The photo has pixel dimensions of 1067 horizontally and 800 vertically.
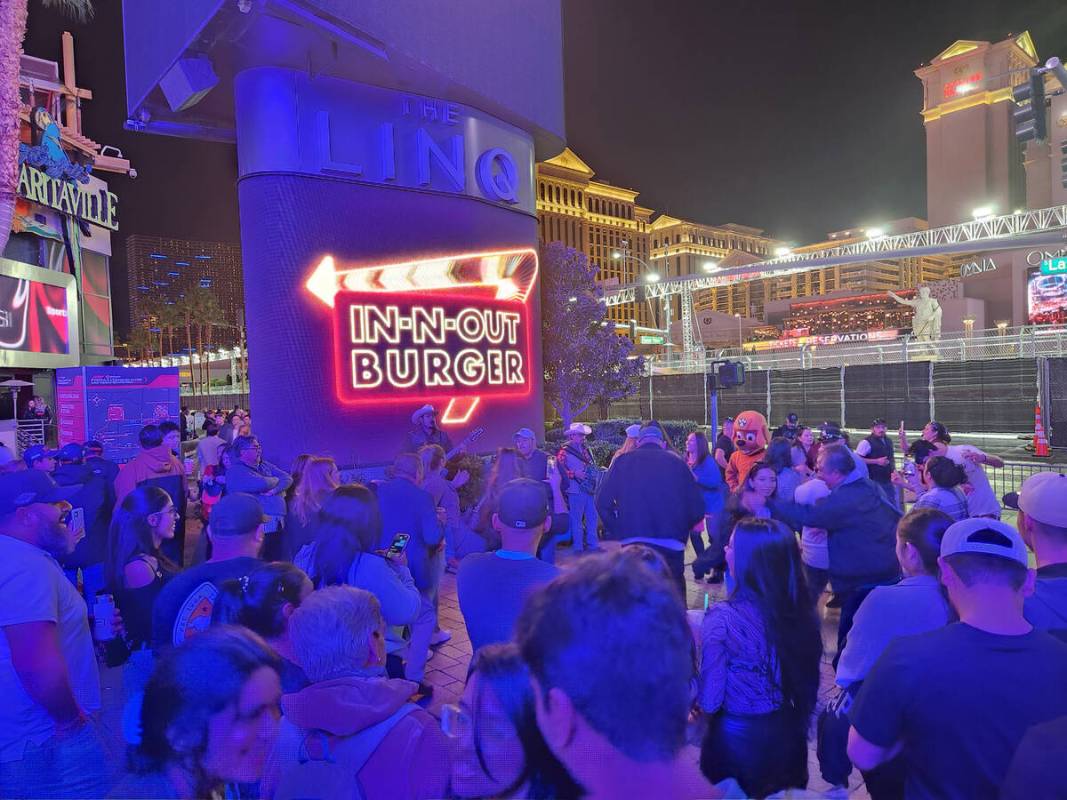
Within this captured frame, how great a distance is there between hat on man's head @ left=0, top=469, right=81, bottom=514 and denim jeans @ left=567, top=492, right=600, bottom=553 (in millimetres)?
5554

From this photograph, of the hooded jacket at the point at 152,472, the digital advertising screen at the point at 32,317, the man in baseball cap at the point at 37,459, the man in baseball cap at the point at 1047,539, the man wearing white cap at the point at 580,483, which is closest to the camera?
the man in baseball cap at the point at 1047,539

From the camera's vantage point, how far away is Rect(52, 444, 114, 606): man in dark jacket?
5.61 metres

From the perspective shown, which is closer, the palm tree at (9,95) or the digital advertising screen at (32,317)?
the palm tree at (9,95)

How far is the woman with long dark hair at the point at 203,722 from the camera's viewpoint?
4.94ft

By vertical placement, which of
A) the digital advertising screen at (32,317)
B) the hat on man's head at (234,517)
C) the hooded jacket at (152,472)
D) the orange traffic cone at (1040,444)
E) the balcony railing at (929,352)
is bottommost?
the orange traffic cone at (1040,444)

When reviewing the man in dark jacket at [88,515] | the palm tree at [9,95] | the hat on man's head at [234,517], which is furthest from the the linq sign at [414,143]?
the hat on man's head at [234,517]

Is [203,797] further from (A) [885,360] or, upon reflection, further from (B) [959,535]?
(A) [885,360]

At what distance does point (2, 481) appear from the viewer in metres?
3.61

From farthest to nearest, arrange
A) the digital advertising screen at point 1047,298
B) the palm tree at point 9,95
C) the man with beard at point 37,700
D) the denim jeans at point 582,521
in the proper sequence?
1. the digital advertising screen at point 1047,298
2. the palm tree at point 9,95
3. the denim jeans at point 582,521
4. the man with beard at point 37,700

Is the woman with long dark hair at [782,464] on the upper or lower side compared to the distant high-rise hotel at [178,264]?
lower

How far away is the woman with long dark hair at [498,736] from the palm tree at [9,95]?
16.2 metres

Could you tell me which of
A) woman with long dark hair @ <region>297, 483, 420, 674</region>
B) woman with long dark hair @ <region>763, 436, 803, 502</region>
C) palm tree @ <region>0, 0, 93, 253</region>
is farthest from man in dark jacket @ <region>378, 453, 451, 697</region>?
palm tree @ <region>0, 0, 93, 253</region>

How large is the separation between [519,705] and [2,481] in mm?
3551

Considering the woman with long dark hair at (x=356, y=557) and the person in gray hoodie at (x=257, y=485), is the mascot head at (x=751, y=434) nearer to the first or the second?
the woman with long dark hair at (x=356, y=557)
